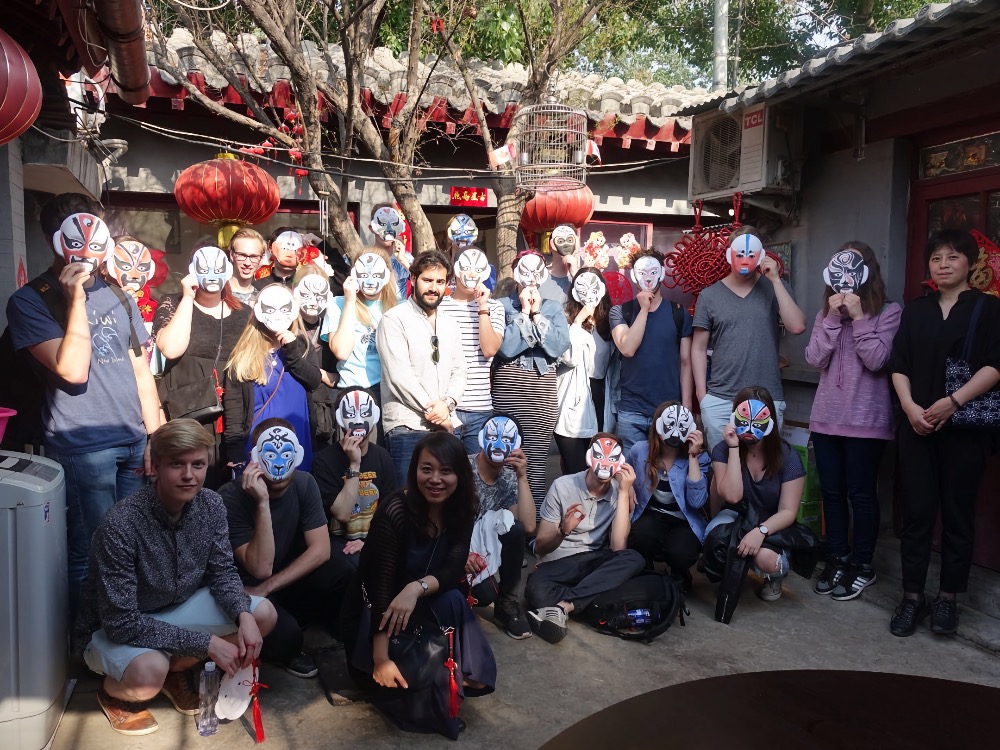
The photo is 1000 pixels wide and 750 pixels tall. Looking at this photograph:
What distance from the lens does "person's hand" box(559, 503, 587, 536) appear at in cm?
434

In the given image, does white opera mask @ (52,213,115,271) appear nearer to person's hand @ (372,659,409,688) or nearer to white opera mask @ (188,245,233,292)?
white opera mask @ (188,245,233,292)

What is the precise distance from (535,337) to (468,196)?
3685mm

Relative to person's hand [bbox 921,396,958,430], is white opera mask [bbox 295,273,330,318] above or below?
above

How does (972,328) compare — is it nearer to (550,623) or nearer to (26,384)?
(550,623)

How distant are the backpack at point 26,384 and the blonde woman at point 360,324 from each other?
4.72 ft

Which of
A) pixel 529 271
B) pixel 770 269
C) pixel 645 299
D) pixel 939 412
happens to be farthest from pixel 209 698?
pixel 770 269

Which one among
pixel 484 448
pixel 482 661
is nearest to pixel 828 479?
pixel 484 448

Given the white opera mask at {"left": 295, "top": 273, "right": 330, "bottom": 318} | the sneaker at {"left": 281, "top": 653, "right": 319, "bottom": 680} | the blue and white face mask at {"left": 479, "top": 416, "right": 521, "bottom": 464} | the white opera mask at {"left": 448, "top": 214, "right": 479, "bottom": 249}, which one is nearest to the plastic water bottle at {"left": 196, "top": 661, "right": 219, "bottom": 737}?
the sneaker at {"left": 281, "top": 653, "right": 319, "bottom": 680}

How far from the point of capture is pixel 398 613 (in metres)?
3.16

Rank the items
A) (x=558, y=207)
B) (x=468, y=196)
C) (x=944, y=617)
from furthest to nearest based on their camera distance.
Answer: (x=468, y=196) < (x=558, y=207) < (x=944, y=617)

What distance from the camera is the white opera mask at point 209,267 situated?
416cm

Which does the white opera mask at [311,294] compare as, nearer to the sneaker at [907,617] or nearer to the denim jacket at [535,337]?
the denim jacket at [535,337]

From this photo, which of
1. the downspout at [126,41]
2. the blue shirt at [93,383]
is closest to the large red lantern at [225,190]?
the downspout at [126,41]

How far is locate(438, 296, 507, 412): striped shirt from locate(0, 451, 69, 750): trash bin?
219cm
